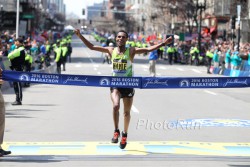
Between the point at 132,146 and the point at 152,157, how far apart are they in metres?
1.33

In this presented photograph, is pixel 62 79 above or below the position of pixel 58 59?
above

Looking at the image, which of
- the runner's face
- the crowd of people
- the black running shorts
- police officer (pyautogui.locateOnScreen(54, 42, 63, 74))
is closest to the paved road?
the black running shorts

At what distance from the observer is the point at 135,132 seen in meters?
14.2

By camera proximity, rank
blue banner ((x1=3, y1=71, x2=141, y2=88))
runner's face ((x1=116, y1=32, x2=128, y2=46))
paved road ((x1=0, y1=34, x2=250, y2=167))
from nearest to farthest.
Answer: paved road ((x1=0, y1=34, x2=250, y2=167)), runner's face ((x1=116, y1=32, x2=128, y2=46)), blue banner ((x1=3, y1=71, x2=141, y2=88))

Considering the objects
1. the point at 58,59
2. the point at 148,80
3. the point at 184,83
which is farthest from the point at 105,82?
the point at 58,59

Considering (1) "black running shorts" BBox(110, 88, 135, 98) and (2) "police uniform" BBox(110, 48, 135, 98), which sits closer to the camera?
(2) "police uniform" BBox(110, 48, 135, 98)

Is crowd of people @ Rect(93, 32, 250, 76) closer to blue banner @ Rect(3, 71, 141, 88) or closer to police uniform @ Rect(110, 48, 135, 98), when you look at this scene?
blue banner @ Rect(3, 71, 141, 88)

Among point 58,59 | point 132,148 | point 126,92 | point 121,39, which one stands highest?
point 121,39

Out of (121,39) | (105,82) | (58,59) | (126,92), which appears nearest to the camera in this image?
(121,39)

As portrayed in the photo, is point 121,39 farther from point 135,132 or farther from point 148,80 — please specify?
point 135,132

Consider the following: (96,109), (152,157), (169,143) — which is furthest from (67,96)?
(152,157)

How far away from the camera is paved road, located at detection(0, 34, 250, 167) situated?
415 inches

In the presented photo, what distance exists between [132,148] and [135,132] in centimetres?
→ 253

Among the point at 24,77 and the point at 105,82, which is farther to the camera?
the point at 24,77
